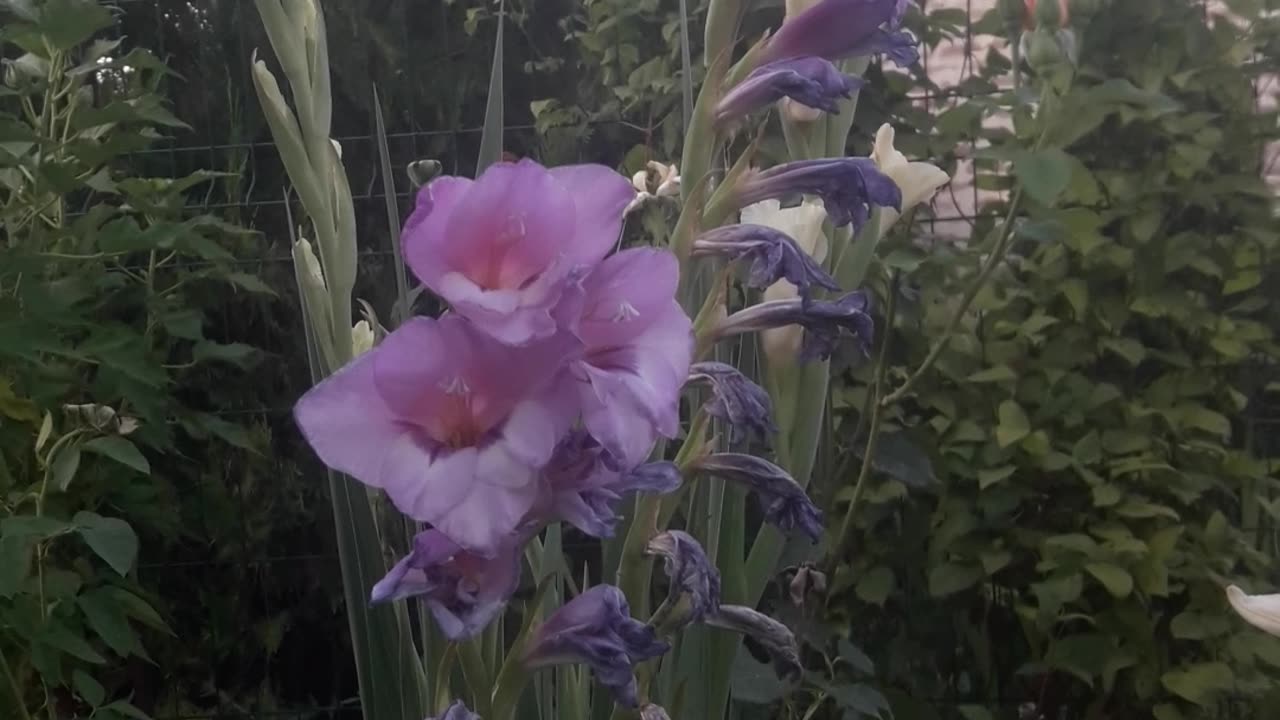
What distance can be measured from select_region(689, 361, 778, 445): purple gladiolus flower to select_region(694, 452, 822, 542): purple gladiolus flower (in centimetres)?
2

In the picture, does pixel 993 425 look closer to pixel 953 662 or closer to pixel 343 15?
pixel 953 662

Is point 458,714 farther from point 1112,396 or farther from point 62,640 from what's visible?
point 1112,396

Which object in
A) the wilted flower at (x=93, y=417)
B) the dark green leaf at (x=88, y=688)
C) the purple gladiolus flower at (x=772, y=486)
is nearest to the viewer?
the purple gladiolus flower at (x=772, y=486)

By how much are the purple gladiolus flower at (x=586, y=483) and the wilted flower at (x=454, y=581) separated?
26 mm

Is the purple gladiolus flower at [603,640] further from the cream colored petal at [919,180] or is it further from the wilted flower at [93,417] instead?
the wilted flower at [93,417]

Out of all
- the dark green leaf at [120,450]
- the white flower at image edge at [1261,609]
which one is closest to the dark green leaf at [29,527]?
the dark green leaf at [120,450]

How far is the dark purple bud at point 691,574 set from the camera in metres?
0.47

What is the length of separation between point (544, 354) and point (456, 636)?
0.11 m

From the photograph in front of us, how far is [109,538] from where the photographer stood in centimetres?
109

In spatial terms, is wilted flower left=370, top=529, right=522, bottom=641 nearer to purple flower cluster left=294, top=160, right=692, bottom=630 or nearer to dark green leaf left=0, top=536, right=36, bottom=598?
purple flower cluster left=294, top=160, right=692, bottom=630

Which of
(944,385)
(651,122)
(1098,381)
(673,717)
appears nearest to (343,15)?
(651,122)

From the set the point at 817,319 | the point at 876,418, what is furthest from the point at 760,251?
the point at 876,418

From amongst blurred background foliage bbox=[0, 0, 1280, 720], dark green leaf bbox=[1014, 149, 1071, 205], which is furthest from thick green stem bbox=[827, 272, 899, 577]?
dark green leaf bbox=[1014, 149, 1071, 205]

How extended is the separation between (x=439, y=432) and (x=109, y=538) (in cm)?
82
